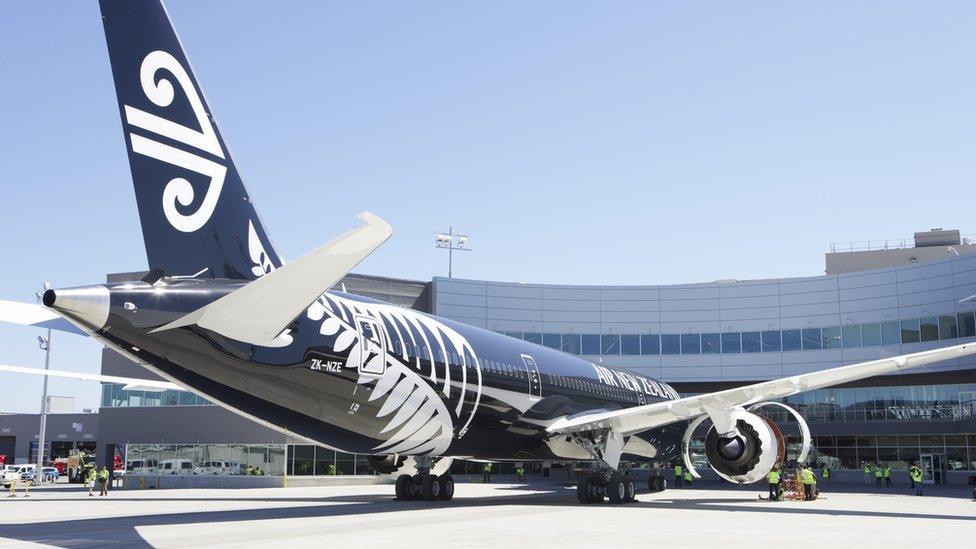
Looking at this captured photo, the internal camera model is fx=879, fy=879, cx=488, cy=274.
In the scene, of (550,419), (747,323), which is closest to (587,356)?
(747,323)

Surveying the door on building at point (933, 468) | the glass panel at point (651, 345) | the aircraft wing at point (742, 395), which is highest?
the glass panel at point (651, 345)

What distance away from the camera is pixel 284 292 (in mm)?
10898

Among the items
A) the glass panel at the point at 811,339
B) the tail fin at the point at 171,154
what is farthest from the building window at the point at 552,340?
the tail fin at the point at 171,154

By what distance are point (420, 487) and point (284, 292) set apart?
1226cm

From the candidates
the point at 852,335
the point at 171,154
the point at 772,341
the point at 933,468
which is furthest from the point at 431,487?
the point at 933,468

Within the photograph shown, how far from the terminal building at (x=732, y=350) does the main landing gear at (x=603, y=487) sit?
1884 centimetres

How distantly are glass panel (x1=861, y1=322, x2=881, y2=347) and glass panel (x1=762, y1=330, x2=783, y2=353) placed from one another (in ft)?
13.2

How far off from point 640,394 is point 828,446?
2337 cm

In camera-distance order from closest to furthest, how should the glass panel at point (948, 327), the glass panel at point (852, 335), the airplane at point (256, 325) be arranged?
the airplane at point (256, 325) < the glass panel at point (948, 327) < the glass panel at point (852, 335)

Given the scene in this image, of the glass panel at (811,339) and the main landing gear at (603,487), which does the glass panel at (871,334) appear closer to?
the glass panel at (811,339)

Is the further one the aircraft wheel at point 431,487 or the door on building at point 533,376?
the aircraft wheel at point 431,487

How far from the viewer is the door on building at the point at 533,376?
21688 millimetres

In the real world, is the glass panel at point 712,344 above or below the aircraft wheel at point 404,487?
above

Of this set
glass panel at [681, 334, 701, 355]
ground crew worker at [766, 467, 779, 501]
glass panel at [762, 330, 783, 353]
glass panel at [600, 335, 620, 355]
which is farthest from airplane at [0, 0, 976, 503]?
glass panel at [600, 335, 620, 355]
